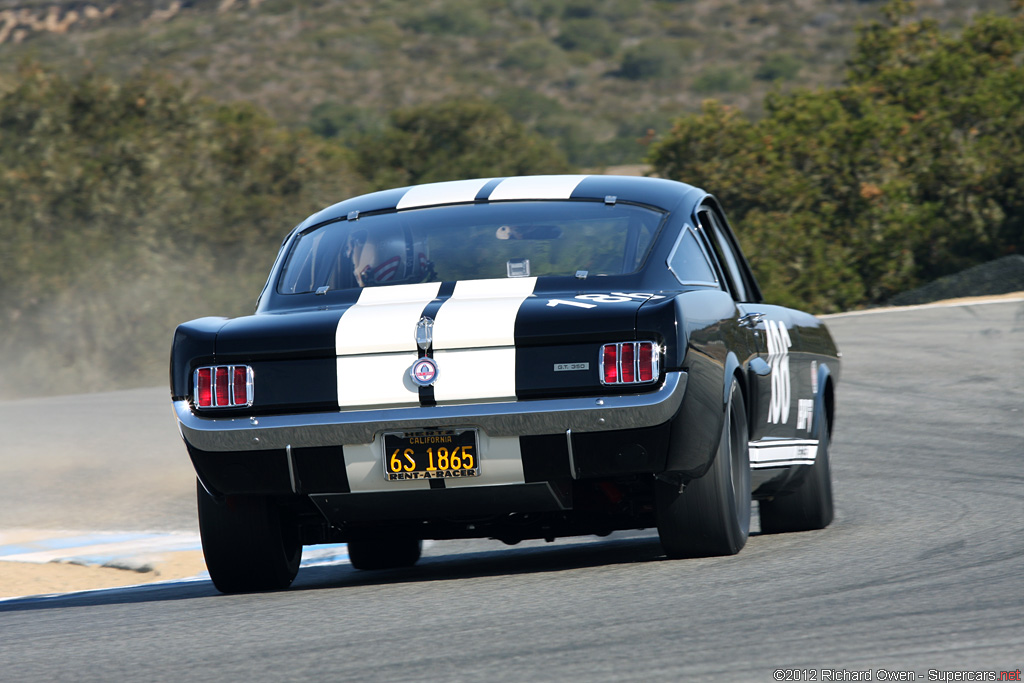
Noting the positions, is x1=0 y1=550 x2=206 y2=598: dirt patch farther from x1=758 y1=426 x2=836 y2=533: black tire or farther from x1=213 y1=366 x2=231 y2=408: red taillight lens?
x1=758 y1=426 x2=836 y2=533: black tire

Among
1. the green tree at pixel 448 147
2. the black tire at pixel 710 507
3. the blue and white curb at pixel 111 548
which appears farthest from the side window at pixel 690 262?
the green tree at pixel 448 147

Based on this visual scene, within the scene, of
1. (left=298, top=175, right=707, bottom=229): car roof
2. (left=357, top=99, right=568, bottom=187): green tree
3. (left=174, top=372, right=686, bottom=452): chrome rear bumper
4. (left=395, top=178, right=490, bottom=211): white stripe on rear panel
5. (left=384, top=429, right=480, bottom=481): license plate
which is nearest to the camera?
(left=174, top=372, right=686, bottom=452): chrome rear bumper

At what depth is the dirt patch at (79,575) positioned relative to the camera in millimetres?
7953

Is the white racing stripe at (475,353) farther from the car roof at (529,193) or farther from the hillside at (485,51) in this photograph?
the hillside at (485,51)

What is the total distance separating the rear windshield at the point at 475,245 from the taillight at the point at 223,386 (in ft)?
2.55

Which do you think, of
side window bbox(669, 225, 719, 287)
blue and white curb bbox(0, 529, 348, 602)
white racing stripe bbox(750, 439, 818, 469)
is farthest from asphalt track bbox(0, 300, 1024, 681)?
side window bbox(669, 225, 719, 287)

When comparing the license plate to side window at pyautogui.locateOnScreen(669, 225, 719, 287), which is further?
side window at pyautogui.locateOnScreen(669, 225, 719, 287)

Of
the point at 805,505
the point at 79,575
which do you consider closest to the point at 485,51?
the point at 79,575

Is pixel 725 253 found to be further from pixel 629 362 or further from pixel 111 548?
pixel 111 548

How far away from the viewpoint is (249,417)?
5410mm

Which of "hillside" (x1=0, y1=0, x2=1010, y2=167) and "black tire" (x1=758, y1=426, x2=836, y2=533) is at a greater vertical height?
"black tire" (x1=758, y1=426, x2=836, y2=533)

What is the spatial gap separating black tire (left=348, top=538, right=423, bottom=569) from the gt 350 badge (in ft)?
7.54

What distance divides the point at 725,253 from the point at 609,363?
1.83m

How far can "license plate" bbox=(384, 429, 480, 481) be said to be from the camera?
5289mm
